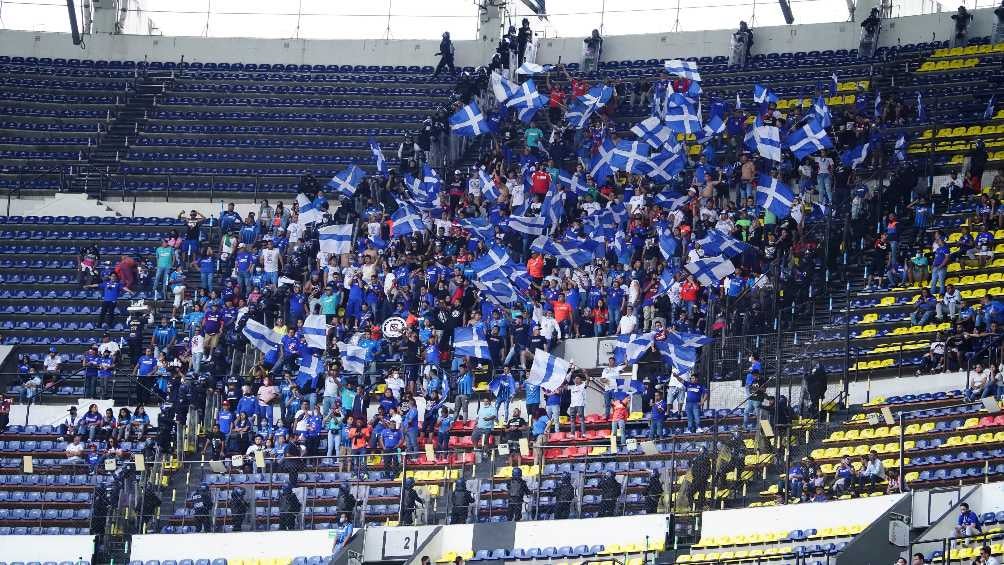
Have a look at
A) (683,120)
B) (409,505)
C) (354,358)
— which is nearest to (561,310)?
(354,358)

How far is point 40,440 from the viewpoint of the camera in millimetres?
38469

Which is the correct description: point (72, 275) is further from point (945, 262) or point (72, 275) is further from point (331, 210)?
point (945, 262)

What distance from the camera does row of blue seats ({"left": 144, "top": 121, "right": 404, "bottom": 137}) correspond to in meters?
51.1

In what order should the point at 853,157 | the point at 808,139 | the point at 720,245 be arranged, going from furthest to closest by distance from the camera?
1. the point at 853,157
2. the point at 808,139
3. the point at 720,245

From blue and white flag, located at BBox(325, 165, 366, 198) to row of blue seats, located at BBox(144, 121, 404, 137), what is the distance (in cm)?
583

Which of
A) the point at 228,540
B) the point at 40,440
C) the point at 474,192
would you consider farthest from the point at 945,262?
the point at 40,440

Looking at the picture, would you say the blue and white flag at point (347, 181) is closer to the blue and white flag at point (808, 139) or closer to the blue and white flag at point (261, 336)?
the blue and white flag at point (261, 336)

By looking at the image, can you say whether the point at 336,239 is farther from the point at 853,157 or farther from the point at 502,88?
the point at 853,157

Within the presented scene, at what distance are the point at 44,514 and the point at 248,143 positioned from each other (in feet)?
56.7

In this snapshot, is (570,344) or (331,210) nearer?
(570,344)

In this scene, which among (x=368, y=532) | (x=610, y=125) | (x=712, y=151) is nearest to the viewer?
(x=368, y=532)

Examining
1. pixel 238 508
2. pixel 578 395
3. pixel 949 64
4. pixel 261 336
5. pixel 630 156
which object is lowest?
pixel 238 508

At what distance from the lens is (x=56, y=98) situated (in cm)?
5319

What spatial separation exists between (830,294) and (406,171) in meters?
11.2
